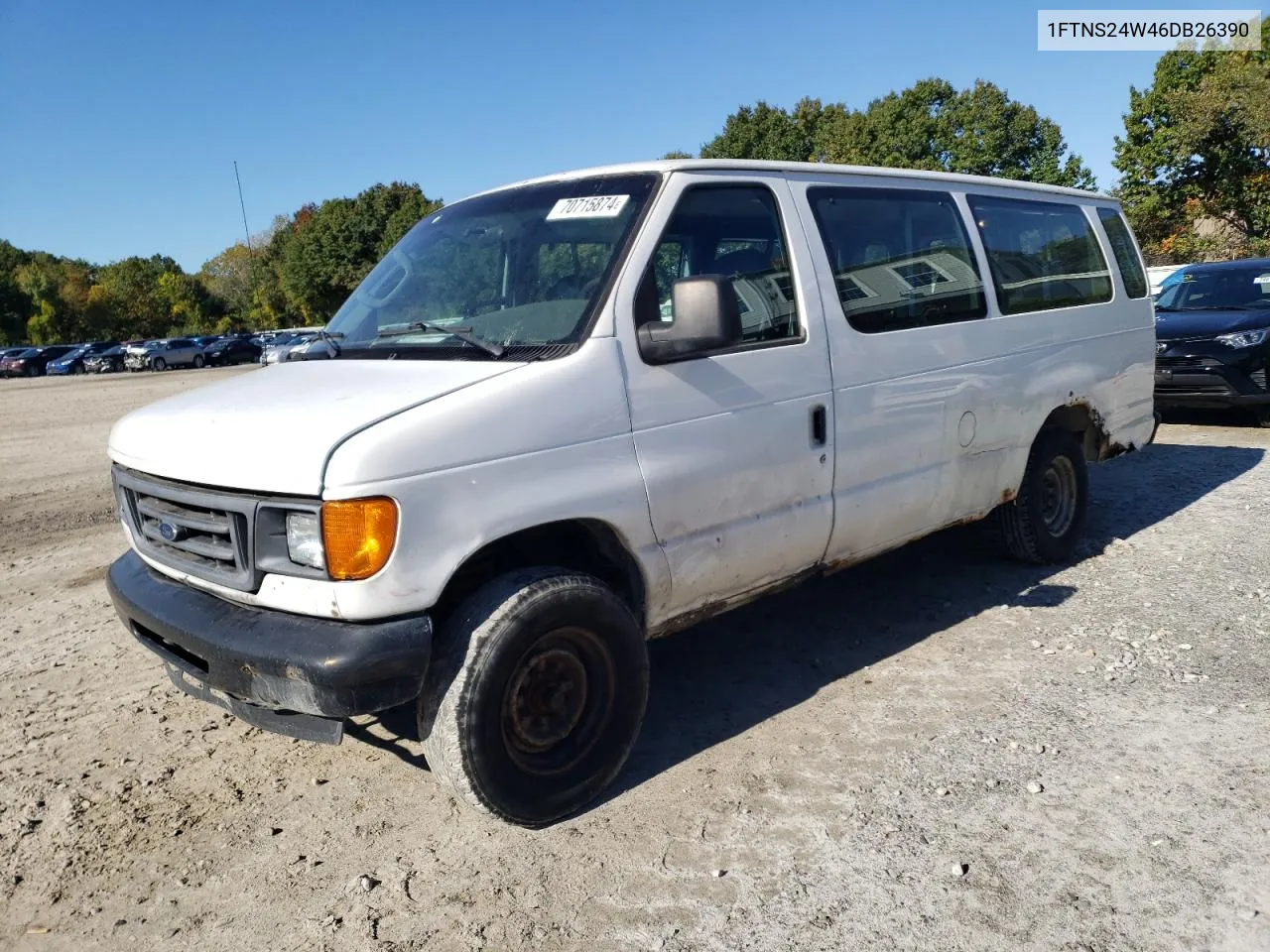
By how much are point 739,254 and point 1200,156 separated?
32.8 metres

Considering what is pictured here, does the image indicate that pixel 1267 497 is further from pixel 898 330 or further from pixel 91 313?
pixel 91 313

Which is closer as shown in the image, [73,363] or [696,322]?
[696,322]

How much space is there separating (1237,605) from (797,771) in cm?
286

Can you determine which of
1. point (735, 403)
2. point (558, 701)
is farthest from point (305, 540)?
point (735, 403)

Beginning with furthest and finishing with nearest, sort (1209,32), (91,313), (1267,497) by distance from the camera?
(91,313) → (1209,32) → (1267,497)

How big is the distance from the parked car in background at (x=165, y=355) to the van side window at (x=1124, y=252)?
156ft

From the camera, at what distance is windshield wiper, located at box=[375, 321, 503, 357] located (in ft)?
10.6

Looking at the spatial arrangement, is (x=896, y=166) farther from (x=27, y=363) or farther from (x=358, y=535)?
(x=27, y=363)

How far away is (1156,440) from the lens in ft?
31.1

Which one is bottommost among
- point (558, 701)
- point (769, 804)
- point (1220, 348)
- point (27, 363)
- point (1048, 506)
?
point (769, 804)

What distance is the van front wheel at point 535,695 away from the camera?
2.87 metres

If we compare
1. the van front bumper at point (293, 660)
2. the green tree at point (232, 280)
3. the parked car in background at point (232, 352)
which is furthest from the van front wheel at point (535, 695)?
the green tree at point (232, 280)

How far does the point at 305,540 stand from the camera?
2.74 metres

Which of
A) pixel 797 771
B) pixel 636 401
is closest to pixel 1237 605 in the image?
pixel 797 771
